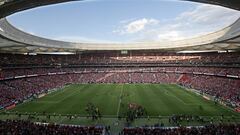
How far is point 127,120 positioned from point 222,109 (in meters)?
17.2

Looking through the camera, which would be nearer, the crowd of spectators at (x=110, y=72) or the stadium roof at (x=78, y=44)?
the stadium roof at (x=78, y=44)

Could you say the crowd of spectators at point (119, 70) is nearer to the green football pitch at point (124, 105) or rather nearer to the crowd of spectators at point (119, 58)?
the crowd of spectators at point (119, 58)

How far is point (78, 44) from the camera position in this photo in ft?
308

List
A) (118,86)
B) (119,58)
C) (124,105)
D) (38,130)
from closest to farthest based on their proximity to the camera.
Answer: (38,130)
(124,105)
(118,86)
(119,58)

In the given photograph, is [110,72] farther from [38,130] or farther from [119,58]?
[38,130]

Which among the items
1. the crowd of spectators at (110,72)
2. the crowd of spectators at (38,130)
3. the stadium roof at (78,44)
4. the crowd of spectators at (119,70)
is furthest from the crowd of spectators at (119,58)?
the crowd of spectators at (38,130)

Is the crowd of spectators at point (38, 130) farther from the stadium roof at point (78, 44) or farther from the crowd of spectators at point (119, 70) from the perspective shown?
the crowd of spectators at point (119, 70)

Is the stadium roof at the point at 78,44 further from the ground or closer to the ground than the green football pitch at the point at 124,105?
further from the ground

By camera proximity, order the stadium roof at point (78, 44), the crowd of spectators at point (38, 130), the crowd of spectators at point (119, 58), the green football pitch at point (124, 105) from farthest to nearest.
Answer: the crowd of spectators at point (119, 58)
the green football pitch at point (124, 105)
the stadium roof at point (78, 44)
the crowd of spectators at point (38, 130)

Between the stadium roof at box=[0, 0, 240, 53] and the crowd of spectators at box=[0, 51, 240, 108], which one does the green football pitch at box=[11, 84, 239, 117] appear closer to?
the crowd of spectators at box=[0, 51, 240, 108]

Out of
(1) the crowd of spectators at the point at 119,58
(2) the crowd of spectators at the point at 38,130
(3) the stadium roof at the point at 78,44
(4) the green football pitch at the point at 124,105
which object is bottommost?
(4) the green football pitch at the point at 124,105

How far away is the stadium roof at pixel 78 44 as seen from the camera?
3122 cm

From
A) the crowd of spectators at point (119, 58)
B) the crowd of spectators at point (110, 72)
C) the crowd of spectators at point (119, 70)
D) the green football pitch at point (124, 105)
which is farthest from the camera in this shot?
the crowd of spectators at point (119, 58)

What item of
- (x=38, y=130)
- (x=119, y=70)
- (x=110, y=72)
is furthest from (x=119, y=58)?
(x=38, y=130)
